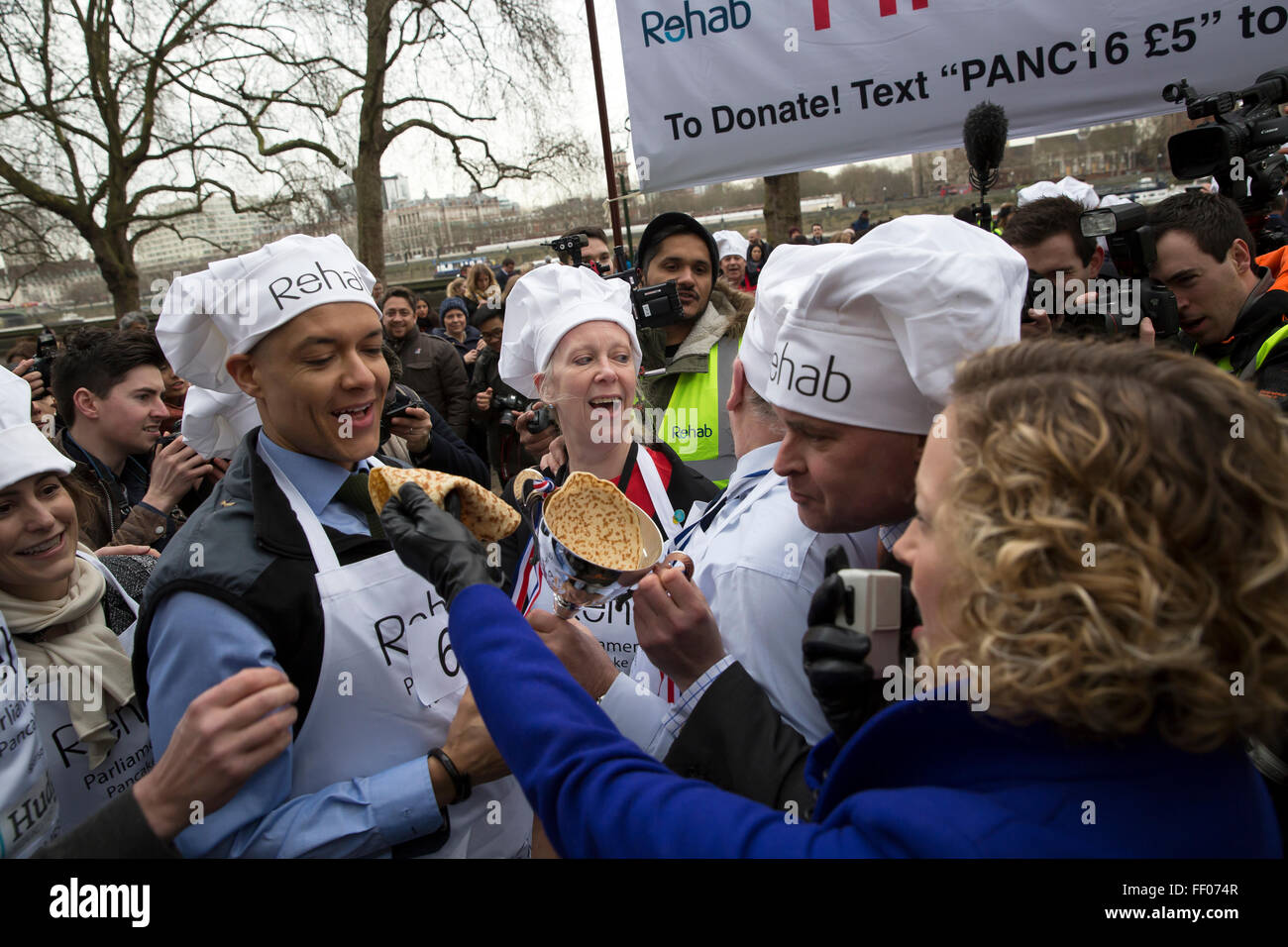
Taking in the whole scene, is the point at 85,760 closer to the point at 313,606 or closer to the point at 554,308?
the point at 313,606

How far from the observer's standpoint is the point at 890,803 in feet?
3.02

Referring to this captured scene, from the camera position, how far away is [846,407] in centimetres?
156

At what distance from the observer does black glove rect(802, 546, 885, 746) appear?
118 centimetres

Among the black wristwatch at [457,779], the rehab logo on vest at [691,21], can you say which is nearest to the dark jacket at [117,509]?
the black wristwatch at [457,779]

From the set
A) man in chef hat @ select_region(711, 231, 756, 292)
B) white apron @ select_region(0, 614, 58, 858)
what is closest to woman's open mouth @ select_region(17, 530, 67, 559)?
white apron @ select_region(0, 614, 58, 858)

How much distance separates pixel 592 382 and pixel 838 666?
1.65 meters

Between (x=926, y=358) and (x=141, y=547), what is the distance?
234 cm

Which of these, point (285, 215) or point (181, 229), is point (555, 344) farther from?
point (181, 229)

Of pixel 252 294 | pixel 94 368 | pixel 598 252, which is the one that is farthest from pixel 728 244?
pixel 252 294

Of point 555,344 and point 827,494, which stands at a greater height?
point 555,344

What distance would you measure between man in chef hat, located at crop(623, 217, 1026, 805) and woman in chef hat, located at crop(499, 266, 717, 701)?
958mm
